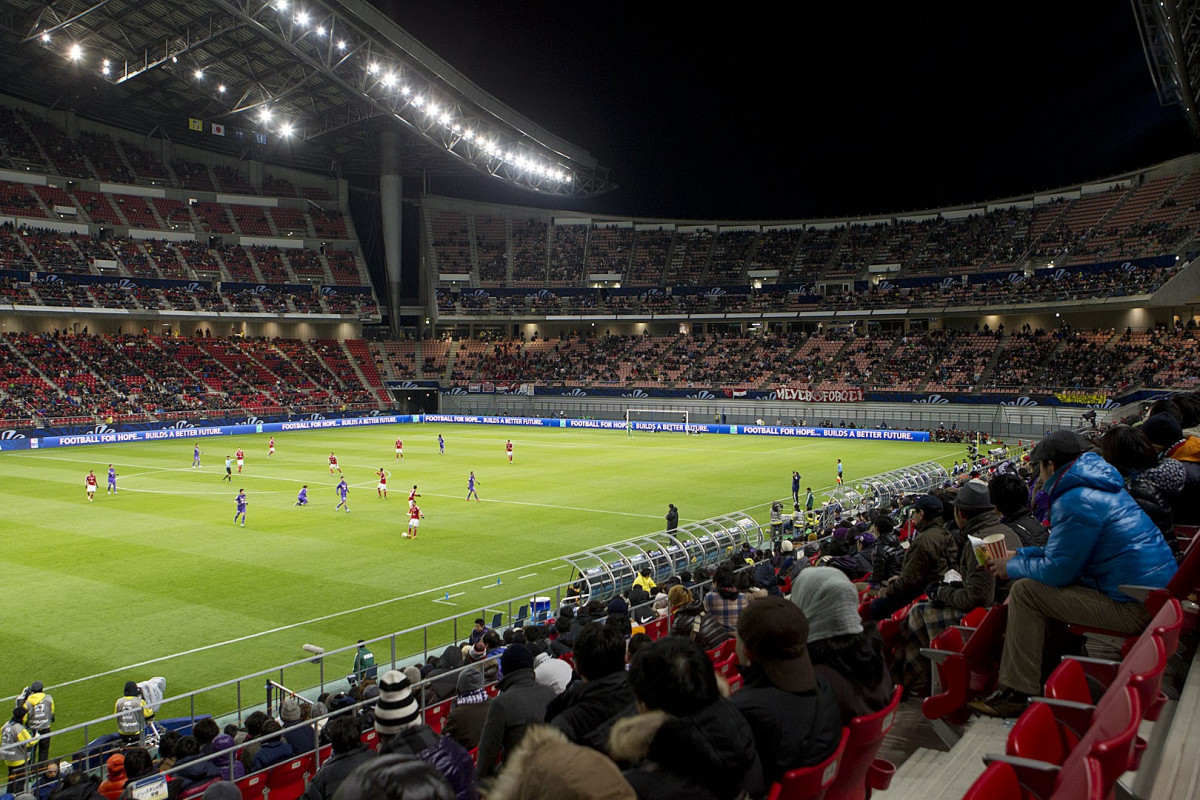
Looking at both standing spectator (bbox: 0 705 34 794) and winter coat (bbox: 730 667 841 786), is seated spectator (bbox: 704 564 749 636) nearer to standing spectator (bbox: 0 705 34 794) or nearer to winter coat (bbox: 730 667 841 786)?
winter coat (bbox: 730 667 841 786)

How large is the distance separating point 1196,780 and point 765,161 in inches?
3143

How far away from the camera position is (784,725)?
3.73 meters

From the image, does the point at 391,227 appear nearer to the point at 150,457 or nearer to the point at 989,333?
the point at 150,457

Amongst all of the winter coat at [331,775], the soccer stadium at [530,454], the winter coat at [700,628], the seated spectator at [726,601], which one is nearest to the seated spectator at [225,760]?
the soccer stadium at [530,454]

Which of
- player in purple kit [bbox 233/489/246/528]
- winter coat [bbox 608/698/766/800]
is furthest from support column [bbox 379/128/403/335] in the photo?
winter coat [bbox 608/698/766/800]

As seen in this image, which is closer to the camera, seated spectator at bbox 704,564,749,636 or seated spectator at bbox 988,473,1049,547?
seated spectator at bbox 988,473,1049,547

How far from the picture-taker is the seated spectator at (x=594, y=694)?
4188mm

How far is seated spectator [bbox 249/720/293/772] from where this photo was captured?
8.42 m

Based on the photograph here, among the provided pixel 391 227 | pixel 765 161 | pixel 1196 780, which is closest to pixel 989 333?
pixel 765 161

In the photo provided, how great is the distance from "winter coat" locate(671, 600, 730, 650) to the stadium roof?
45683 mm

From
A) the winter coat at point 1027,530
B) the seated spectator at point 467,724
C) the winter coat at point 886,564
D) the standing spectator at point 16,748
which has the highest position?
the winter coat at point 1027,530

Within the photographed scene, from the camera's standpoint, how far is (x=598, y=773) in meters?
2.14

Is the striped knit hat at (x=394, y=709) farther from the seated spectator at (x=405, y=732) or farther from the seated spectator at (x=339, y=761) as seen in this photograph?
the seated spectator at (x=339, y=761)

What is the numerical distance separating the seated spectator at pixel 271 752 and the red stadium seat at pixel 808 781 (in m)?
6.54
